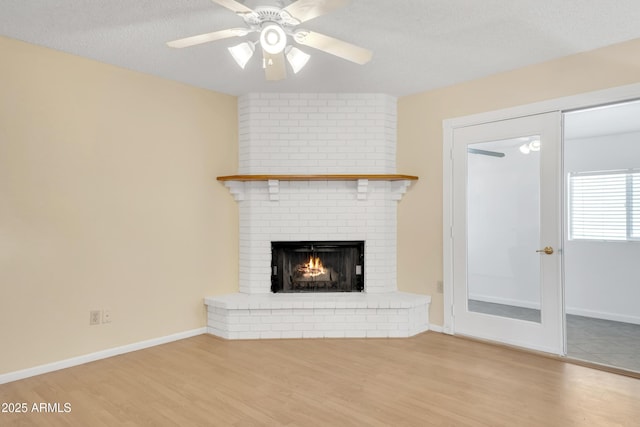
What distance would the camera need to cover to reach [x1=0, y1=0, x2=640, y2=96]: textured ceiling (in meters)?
2.60

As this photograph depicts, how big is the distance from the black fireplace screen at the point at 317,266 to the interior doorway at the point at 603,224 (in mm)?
2300

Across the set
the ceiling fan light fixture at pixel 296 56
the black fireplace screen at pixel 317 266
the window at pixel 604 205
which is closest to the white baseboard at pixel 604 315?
the window at pixel 604 205

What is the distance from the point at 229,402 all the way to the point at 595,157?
511cm

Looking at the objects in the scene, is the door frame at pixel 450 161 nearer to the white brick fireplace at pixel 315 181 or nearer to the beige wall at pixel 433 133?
the beige wall at pixel 433 133

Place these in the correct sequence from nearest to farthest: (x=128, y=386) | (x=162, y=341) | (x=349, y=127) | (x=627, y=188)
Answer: (x=128, y=386) → (x=162, y=341) → (x=349, y=127) → (x=627, y=188)

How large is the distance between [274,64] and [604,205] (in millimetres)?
4610

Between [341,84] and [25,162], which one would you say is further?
[341,84]

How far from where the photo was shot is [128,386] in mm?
2912

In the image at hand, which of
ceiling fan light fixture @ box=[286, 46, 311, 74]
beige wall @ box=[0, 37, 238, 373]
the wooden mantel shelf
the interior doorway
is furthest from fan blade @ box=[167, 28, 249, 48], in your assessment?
the interior doorway

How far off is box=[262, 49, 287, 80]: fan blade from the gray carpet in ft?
9.06

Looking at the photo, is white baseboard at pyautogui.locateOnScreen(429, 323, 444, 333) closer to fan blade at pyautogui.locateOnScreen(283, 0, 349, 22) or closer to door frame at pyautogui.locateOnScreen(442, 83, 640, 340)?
door frame at pyautogui.locateOnScreen(442, 83, 640, 340)

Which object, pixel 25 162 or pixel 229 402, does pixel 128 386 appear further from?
pixel 25 162

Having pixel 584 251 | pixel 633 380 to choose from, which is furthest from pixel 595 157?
pixel 633 380

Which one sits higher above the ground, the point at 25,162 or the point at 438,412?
the point at 25,162
